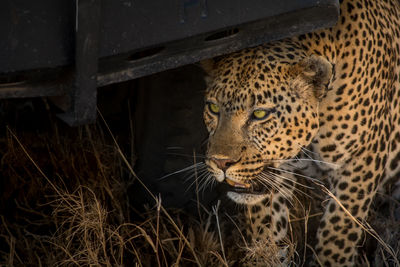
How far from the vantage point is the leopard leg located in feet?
15.6

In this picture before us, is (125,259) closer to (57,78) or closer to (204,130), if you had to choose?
(204,130)

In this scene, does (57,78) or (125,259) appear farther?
(125,259)

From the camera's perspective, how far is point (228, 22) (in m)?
3.54

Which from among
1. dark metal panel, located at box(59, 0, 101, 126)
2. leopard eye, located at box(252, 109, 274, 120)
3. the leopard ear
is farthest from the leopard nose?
dark metal panel, located at box(59, 0, 101, 126)

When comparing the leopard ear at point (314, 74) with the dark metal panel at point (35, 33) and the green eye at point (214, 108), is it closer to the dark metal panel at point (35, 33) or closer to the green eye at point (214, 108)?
the green eye at point (214, 108)

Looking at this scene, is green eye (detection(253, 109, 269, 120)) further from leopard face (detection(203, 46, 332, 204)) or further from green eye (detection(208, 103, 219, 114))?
green eye (detection(208, 103, 219, 114))

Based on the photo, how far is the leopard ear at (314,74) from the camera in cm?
413

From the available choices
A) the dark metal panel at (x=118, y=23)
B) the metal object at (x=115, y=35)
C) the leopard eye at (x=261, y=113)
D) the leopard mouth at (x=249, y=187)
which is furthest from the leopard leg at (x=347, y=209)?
the dark metal panel at (x=118, y=23)

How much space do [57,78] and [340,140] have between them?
2.00 m

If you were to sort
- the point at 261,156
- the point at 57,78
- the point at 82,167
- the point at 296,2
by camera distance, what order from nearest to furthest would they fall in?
the point at 57,78 → the point at 296,2 → the point at 261,156 → the point at 82,167

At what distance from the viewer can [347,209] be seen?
481 centimetres

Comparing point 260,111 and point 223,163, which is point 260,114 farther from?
point 223,163

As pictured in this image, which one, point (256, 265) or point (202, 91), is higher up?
point (202, 91)

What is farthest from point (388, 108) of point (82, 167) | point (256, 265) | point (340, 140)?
point (82, 167)
